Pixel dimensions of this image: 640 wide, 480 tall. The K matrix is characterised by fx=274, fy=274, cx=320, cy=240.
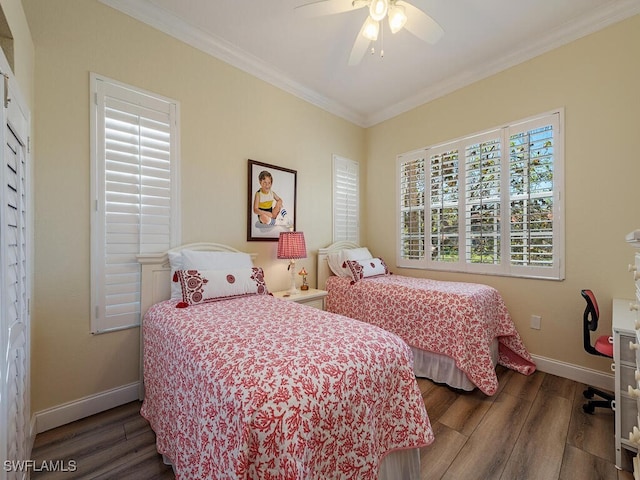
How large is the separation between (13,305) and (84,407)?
1.30 m

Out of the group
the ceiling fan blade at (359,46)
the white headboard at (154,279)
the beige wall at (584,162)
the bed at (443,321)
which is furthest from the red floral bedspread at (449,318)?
the ceiling fan blade at (359,46)

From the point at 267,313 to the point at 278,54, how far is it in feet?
7.86

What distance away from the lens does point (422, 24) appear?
174 cm

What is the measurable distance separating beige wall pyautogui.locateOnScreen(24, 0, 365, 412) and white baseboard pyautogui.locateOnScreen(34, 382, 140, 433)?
0.13 ft

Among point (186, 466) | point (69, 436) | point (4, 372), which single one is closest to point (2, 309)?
point (4, 372)

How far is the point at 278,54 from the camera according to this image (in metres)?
2.60

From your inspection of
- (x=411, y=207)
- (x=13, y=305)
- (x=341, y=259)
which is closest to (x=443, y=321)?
(x=341, y=259)

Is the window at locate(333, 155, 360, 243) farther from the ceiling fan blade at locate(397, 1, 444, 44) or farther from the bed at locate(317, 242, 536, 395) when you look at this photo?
the ceiling fan blade at locate(397, 1, 444, 44)

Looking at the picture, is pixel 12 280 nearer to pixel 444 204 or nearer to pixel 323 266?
pixel 323 266

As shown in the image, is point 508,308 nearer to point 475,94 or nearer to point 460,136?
point 460,136

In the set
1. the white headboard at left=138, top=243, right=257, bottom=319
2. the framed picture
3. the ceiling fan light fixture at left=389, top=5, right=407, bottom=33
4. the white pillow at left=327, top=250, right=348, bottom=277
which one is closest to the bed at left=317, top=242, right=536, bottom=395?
the white pillow at left=327, top=250, right=348, bottom=277

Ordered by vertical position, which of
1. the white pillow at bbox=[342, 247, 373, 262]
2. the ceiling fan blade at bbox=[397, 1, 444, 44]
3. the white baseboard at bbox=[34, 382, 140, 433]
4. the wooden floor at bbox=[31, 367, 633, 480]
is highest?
the ceiling fan blade at bbox=[397, 1, 444, 44]

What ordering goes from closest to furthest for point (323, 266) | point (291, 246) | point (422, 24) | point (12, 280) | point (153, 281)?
1. point (12, 280)
2. point (422, 24)
3. point (153, 281)
4. point (291, 246)
5. point (323, 266)

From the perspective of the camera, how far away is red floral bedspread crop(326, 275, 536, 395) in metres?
2.10
